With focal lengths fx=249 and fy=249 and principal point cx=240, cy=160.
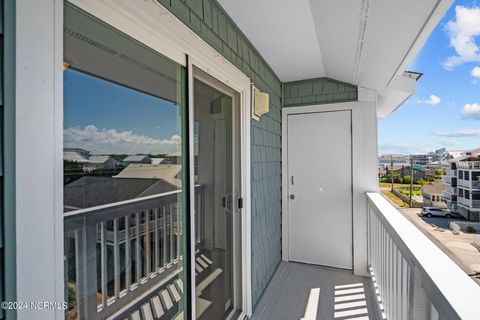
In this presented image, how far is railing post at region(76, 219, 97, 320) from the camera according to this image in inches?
35.9

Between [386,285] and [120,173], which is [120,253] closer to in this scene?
[120,173]

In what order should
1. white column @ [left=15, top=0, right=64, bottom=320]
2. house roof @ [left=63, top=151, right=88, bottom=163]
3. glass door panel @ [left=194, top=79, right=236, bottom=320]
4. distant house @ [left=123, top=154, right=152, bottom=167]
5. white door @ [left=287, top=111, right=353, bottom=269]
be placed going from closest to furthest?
white column @ [left=15, top=0, right=64, bottom=320], house roof @ [left=63, top=151, right=88, bottom=163], distant house @ [left=123, top=154, right=152, bottom=167], glass door panel @ [left=194, top=79, right=236, bottom=320], white door @ [left=287, top=111, right=353, bottom=269]

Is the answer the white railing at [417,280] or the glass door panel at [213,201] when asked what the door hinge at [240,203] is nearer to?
the glass door panel at [213,201]

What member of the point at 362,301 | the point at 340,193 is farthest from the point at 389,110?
the point at 362,301

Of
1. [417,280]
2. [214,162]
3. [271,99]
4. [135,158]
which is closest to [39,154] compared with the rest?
[135,158]

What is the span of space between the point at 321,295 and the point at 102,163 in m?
2.65

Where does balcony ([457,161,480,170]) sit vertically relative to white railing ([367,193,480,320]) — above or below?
above

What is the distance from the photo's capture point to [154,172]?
4.08ft

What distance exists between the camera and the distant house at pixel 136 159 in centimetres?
107

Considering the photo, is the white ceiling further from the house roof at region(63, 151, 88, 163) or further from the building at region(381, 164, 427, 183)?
the house roof at region(63, 151, 88, 163)

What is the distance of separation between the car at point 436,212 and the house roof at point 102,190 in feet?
4.60

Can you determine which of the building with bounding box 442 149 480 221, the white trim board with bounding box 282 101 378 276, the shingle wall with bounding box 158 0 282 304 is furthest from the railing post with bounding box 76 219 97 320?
the white trim board with bounding box 282 101 378 276

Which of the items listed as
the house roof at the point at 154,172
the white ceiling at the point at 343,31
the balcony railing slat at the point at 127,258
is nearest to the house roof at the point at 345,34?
the white ceiling at the point at 343,31

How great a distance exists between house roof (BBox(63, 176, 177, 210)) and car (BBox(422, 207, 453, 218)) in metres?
1.40
